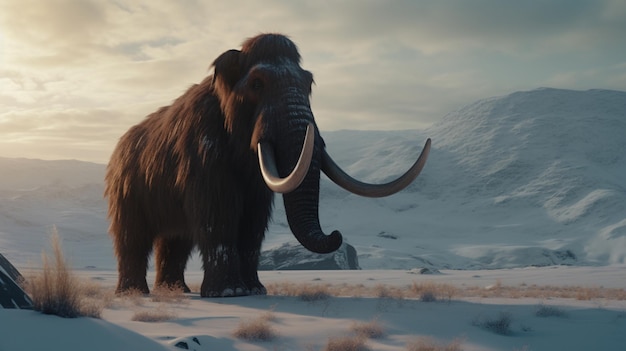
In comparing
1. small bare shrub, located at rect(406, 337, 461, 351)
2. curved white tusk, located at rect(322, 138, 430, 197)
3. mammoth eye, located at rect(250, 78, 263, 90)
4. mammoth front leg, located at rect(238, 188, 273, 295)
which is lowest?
small bare shrub, located at rect(406, 337, 461, 351)

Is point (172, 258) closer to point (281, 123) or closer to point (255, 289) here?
point (255, 289)

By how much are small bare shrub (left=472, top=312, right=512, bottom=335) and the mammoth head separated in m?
1.74

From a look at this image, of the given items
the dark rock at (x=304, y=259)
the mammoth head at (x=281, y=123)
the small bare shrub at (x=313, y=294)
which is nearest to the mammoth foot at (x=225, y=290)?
the small bare shrub at (x=313, y=294)

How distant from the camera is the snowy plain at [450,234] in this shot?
243 inches

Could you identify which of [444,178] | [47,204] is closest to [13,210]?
[47,204]

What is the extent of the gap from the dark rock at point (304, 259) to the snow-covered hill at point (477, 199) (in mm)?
9006

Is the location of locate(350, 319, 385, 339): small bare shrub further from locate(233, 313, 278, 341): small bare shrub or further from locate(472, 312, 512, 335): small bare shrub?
locate(472, 312, 512, 335): small bare shrub

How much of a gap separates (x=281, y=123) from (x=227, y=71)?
135 centimetres

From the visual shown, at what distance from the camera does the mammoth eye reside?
28.1 ft

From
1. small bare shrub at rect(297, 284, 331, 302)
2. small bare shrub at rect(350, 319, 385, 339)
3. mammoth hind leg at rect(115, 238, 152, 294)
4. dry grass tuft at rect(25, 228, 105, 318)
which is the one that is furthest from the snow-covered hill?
dry grass tuft at rect(25, 228, 105, 318)

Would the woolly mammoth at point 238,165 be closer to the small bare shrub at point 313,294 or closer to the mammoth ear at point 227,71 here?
the mammoth ear at point 227,71

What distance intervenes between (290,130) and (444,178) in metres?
79.3

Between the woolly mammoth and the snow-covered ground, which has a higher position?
the woolly mammoth

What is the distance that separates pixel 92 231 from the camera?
57.2 meters
